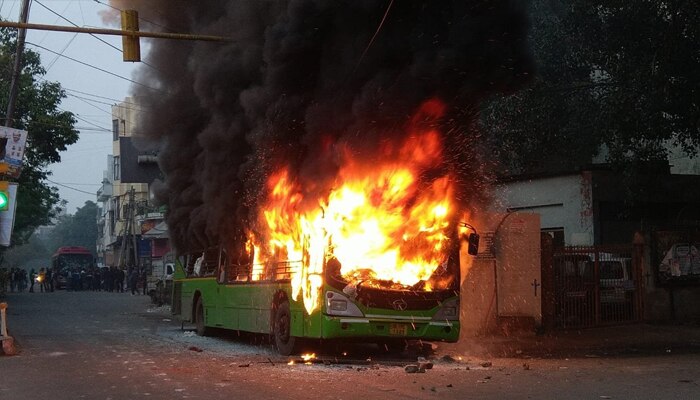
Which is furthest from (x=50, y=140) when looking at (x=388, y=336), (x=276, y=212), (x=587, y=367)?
(x=587, y=367)

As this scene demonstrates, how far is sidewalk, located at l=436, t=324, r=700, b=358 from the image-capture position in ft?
48.0

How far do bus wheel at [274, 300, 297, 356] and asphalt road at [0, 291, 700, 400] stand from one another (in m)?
0.22

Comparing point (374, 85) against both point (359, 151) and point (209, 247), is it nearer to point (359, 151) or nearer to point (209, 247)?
point (359, 151)

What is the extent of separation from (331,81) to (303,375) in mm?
5795

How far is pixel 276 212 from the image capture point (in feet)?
49.0

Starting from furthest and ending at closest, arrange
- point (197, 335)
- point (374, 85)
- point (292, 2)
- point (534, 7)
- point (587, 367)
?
point (534, 7)
point (197, 335)
point (292, 2)
point (374, 85)
point (587, 367)

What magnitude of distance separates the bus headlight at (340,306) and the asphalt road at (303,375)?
0.75 metres

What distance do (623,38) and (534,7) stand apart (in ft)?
11.4

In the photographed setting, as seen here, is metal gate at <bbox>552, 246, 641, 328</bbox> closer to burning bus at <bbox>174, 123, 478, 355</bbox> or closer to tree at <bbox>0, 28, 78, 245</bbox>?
burning bus at <bbox>174, 123, 478, 355</bbox>

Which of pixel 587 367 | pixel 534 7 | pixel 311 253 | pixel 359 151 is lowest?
pixel 587 367

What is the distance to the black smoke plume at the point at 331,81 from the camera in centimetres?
1392

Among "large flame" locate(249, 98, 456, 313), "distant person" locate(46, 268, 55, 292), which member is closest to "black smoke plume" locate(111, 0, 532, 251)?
"large flame" locate(249, 98, 456, 313)

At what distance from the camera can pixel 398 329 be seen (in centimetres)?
1298

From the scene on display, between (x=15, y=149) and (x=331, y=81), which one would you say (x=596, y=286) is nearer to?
(x=331, y=81)
